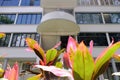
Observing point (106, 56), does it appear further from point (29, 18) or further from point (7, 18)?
point (7, 18)

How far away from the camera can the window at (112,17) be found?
15273 millimetres

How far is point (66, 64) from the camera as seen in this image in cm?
66

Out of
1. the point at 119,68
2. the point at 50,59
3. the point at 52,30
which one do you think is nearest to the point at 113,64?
the point at 119,68

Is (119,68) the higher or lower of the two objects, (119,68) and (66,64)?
the higher

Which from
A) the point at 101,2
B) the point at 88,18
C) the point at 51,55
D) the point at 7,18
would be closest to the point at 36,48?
the point at 51,55

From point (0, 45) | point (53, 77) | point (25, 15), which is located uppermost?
point (25, 15)

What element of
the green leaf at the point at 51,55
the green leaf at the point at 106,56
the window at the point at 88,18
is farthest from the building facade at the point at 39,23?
the green leaf at the point at 106,56

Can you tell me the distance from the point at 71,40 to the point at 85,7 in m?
15.7

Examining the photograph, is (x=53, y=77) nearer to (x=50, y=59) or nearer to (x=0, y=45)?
(x=50, y=59)

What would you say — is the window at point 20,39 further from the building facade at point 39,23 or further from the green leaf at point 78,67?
the green leaf at point 78,67

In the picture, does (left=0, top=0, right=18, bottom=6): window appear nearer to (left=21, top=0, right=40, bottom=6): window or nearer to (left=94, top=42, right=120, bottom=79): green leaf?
(left=21, top=0, right=40, bottom=6): window

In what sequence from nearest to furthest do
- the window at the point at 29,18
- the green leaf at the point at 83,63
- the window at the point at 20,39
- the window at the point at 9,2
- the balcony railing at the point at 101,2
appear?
the green leaf at the point at 83,63, the window at the point at 20,39, the window at the point at 29,18, the window at the point at 9,2, the balcony railing at the point at 101,2

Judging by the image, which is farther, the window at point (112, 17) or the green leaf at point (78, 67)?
the window at point (112, 17)

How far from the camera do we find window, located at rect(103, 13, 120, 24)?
50.1 feet
